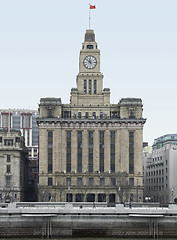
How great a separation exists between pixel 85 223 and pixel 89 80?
311 feet

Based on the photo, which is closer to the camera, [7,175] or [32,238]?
[32,238]

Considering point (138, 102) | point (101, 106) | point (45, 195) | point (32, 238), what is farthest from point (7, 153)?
point (32, 238)

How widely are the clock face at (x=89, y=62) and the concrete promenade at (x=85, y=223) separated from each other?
316ft

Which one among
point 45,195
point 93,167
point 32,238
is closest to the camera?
point 32,238

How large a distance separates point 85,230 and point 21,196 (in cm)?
8470

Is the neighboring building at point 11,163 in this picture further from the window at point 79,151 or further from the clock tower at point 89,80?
the clock tower at point 89,80

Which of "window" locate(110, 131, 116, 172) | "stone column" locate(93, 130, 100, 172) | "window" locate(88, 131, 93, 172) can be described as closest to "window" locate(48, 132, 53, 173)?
"window" locate(88, 131, 93, 172)

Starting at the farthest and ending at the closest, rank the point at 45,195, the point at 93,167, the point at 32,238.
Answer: the point at 93,167 → the point at 45,195 → the point at 32,238

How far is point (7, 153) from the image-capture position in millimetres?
163750

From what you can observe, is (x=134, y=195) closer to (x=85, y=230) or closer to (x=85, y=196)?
(x=85, y=196)

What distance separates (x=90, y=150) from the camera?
Answer: 6496 inches

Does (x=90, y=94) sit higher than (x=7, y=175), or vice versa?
(x=90, y=94)

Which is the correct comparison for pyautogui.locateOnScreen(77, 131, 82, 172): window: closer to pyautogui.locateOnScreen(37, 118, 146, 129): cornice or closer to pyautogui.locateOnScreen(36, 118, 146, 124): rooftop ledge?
pyautogui.locateOnScreen(37, 118, 146, 129): cornice

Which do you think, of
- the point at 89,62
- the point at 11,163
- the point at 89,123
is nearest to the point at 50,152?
the point at 11,163
